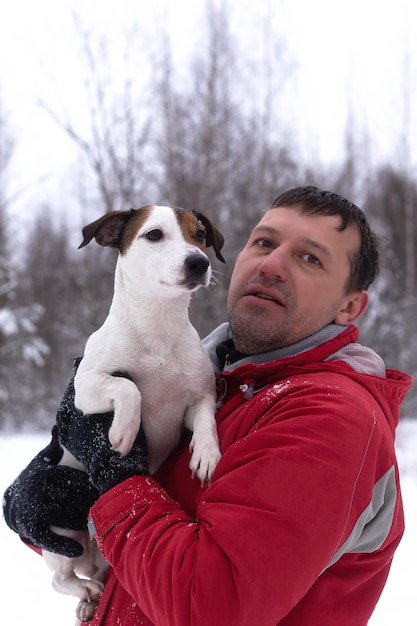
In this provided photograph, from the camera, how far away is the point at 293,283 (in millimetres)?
1811

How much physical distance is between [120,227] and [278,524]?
153 centimetres

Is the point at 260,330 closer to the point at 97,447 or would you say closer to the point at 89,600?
the point at 97,447

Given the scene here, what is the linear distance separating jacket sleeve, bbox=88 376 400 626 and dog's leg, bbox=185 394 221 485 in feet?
0.67

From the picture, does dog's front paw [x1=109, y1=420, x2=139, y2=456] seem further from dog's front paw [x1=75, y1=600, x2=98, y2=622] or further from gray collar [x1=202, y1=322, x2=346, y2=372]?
dog's front paw [x1=75, y1=600, x2=98, y2=622]

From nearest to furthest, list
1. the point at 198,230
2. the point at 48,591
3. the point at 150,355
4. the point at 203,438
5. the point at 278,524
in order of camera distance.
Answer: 1. the point at 278,524
2. the point at 203,438
3. the point at 150,355
4. the point at 198,230
5. the point at 48,591

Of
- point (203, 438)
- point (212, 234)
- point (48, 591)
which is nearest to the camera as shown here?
point (203, 438)

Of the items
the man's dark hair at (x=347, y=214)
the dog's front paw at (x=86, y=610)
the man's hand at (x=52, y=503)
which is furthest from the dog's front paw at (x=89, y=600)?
the man's dark hair at (x=347, y=214)

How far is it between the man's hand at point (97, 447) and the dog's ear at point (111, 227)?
63 cm

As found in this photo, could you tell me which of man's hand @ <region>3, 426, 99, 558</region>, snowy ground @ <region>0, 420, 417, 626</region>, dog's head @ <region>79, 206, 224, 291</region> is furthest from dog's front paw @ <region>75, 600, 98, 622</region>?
snowy ground @ <region>0, 420, 417, 626</region>

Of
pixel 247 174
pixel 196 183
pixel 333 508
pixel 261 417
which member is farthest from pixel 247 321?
pixel 247 174

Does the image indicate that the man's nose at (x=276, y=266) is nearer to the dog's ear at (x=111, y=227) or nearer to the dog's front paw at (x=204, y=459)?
the dog's front paw at (x=204, y=459)

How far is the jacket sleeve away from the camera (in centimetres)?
113

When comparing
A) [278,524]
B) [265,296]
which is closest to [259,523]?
[278,524]

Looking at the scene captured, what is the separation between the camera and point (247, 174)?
1129 centimetres
